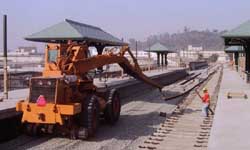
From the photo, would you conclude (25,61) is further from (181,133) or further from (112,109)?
(181,133)

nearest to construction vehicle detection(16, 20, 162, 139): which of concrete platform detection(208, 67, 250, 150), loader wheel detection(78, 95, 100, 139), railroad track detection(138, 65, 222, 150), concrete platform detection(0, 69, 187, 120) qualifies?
loader wheel detection(78, 95, 100, 139)

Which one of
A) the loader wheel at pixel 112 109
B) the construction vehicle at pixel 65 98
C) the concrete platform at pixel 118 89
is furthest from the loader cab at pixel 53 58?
the loader wheel at pixel 112 109

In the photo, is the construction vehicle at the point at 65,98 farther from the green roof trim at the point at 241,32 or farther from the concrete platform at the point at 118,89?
the green roof trim at the point at 241,32

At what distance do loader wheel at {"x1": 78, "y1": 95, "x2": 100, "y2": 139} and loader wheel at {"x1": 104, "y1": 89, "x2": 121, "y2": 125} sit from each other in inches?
78.9

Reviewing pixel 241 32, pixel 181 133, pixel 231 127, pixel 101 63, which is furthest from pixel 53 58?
pixel 241 32

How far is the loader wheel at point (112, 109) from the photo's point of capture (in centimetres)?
1665

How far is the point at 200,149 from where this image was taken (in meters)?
12.6

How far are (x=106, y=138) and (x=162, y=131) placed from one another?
2.21m

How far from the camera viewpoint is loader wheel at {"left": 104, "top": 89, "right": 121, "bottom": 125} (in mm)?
16652

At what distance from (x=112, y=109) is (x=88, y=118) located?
2.79 m

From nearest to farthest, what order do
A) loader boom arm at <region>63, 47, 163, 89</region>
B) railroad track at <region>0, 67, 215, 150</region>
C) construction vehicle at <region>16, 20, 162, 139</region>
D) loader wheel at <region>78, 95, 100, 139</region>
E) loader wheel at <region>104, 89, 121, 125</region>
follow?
railroad track at <region>0, 67, 215, 150</region> < construction vehicle at <region>16, 20, 162, 139</region> < loader wheel at <region>78, 95, 100, 139</region> < loader boom arm at <region>63, 47, 163, 89</region> < loader wheel at <region>104, 89, 121, 125</region>

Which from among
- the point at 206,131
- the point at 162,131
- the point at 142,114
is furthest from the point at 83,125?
the point at 142,114

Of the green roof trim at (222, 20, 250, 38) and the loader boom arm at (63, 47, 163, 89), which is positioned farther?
the green roof trim at (222, 20, 250, 38)

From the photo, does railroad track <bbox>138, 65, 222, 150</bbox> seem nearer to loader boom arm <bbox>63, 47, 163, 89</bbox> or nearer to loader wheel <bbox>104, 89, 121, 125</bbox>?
loader wheel <bbox>104, 89, 121, 125</bbox>
